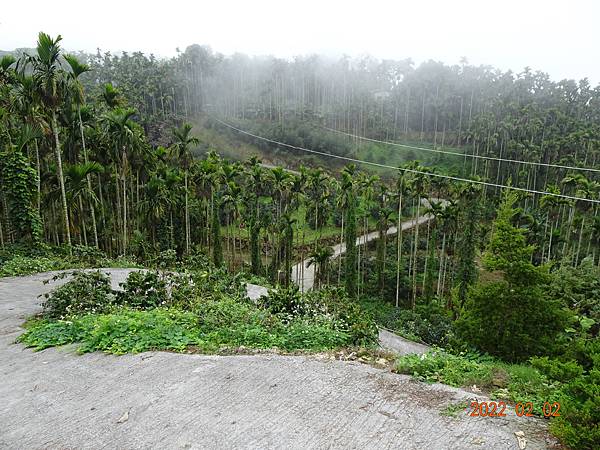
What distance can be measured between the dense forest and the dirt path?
846 millimetres

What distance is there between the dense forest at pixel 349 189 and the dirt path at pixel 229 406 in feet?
2.78

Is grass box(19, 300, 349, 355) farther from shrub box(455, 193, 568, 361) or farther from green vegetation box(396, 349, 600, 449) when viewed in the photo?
shrub box(455, 193, 568, 361)

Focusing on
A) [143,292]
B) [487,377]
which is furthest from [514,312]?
[143,292]

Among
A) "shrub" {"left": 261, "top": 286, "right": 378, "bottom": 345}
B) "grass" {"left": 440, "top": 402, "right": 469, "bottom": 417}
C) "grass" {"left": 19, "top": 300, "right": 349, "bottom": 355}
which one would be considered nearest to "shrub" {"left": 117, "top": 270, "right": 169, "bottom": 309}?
"grass" {"left": 19, "top": 300, "right": 349, "bottom": 355}

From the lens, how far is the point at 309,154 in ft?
204

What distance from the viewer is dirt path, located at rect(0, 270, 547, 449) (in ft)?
14.0

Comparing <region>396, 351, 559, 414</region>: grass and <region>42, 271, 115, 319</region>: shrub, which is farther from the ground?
<region>396, 351, 559, 414</region>: grass

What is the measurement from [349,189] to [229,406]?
2791 centimetres

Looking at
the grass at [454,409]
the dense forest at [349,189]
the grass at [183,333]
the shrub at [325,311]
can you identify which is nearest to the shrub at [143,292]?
the grass at [183,333]

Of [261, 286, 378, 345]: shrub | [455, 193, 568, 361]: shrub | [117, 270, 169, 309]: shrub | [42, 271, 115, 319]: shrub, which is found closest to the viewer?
[261, 286, 378, 345]: shrub

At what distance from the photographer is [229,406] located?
16.2ft

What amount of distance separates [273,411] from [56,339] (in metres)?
4.64

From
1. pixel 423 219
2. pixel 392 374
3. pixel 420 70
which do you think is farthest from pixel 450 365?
pixel 420 70

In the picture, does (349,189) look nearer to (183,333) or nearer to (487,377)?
(183,333)
